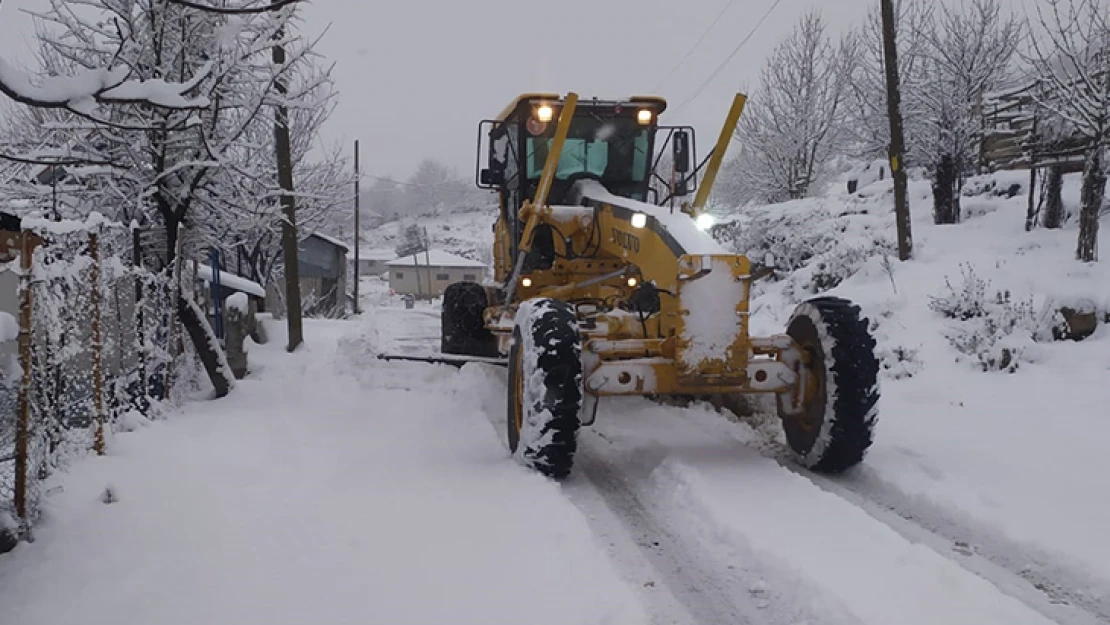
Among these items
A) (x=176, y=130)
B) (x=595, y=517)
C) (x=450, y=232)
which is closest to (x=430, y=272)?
(x=450, y=232)

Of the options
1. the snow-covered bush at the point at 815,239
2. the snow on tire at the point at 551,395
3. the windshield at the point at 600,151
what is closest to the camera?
the snow on tire at the point at 551,395

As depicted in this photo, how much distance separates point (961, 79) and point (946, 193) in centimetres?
539

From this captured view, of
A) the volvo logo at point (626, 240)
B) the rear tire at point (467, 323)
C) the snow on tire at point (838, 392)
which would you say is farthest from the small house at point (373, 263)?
the snow on tire at point (838, 392)

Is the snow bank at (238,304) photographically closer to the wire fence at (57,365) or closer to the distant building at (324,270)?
the wire fence at (57,365)

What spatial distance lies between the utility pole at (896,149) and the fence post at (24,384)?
1289cm

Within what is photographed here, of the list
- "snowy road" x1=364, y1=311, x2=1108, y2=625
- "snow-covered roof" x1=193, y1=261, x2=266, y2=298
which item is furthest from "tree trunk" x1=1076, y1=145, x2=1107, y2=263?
"snow-covered roof" x1=193, y1=261, x2=266, y2=298

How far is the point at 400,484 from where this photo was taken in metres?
5.38

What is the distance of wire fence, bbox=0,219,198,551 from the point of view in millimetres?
4523

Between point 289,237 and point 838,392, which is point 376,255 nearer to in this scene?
point 289,237

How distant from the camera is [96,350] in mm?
6055

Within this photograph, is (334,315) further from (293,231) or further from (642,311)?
(642,311)

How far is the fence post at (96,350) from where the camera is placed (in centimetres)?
594

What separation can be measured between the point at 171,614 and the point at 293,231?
10429 millimetres

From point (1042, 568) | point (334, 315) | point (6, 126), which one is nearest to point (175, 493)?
point (1042, 568)
